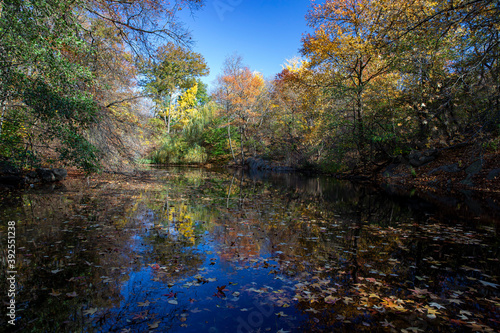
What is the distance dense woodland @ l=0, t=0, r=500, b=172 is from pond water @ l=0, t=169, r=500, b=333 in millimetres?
3288

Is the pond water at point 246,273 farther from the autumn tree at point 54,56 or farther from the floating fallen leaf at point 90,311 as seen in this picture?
the autumn tree at point 54,56

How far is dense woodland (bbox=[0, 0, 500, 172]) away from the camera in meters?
6.41

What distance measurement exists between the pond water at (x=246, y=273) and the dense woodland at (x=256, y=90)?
3.29 metres

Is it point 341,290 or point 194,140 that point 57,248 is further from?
point 194,140

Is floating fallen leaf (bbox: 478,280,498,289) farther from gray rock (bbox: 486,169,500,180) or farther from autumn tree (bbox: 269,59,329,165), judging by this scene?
autumn tree (bbox: 269,59,329,165)

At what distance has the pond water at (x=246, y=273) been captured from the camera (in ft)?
8.30

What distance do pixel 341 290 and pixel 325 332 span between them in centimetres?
85

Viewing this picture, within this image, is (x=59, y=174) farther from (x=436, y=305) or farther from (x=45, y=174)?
(x=436, y=305)

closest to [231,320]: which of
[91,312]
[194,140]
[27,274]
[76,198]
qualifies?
[91,312]

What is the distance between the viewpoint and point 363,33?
1539cm

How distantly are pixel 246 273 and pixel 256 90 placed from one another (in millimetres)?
29542

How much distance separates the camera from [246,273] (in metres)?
3.57

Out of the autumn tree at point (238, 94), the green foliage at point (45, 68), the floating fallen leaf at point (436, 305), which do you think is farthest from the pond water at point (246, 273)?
the autumn tree at point (238, 94)


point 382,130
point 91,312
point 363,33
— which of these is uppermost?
point 363,33
